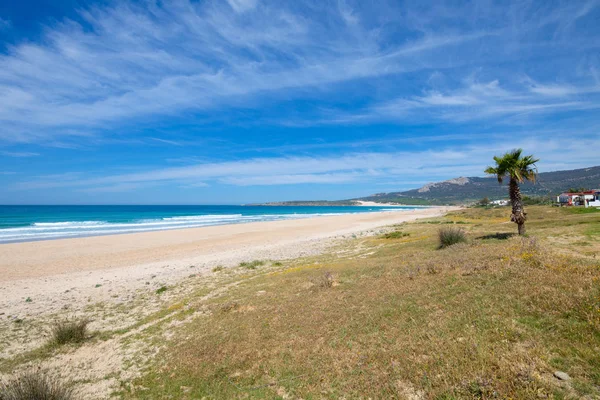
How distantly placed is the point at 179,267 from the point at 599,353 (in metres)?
24.7

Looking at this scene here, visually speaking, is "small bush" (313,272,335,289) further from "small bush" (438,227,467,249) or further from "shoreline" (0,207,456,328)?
"shoreline" (0,207,456,328)

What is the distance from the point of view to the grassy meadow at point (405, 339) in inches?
205

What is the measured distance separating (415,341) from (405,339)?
0.90 feet

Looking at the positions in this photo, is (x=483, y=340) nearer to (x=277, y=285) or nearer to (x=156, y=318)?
(x=277, y=285)

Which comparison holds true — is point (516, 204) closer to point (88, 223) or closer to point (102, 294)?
point (102, 294)

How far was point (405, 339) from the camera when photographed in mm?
7020

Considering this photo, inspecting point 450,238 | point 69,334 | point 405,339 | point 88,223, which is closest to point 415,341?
point 405,339

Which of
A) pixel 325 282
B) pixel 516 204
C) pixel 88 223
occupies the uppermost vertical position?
pixel 516 204

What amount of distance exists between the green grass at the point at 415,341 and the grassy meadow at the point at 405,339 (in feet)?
0.09

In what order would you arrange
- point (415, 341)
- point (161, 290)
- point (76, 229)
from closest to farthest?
point (415, 341)
point (161, 290)
point (76, 229)

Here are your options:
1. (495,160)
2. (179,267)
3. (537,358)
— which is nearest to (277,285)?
(537,358)

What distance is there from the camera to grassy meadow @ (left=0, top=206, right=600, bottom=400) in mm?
5207

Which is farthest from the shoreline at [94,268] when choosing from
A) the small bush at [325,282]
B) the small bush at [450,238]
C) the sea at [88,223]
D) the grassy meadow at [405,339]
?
the sea at [88,223]

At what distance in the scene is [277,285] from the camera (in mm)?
14781
